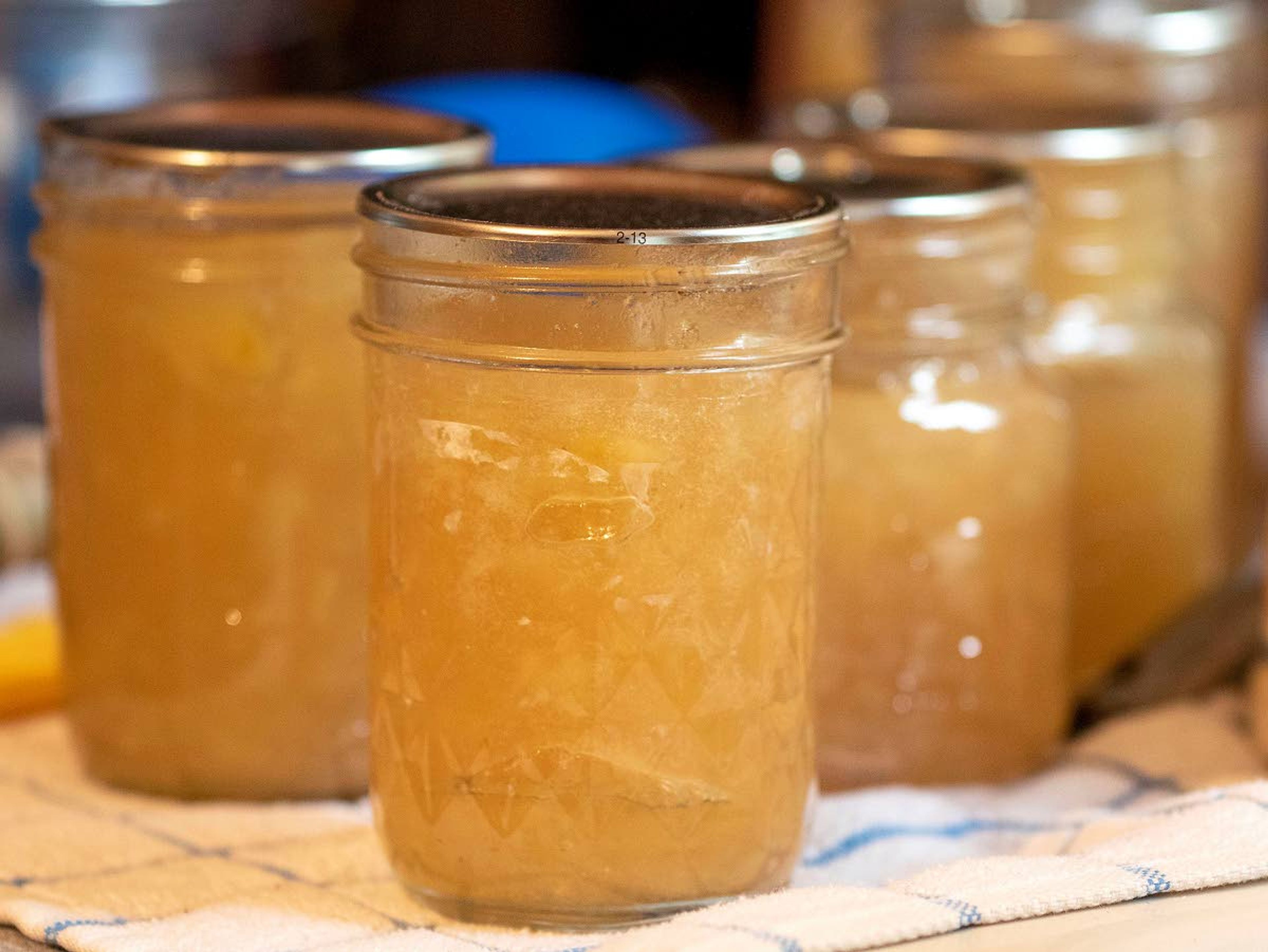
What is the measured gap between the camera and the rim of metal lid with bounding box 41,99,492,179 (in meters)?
0.74

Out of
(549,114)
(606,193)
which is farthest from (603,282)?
(549,114)

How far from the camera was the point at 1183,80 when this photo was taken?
116 centimetres

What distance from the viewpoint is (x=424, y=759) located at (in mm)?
651

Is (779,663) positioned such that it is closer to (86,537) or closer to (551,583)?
(551,583)

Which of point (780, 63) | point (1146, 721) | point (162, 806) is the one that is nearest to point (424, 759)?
point (162, 806)

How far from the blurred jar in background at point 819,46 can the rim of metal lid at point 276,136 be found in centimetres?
50

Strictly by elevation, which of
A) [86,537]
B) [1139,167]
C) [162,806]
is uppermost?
[1139,167]

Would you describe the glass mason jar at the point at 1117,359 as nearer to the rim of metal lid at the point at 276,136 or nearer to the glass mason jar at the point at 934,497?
the glass mason jar at the point at 934,497

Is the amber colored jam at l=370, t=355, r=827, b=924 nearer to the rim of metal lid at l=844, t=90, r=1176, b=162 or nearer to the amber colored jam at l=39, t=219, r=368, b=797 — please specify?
the amber colored jam at l=39, t=219, r=368, b=797

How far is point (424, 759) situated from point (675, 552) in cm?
12

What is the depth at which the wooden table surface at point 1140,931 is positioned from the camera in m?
0.59

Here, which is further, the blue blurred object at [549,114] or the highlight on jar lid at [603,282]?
the blue blurred object at [549,114]

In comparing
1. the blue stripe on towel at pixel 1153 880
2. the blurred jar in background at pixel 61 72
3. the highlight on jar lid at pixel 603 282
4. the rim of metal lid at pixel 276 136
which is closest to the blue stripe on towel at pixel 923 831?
the blue stripe on towel at pixel 1153 880

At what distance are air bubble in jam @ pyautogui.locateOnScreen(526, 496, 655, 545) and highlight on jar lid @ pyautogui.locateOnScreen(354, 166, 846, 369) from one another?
0.15 feet
